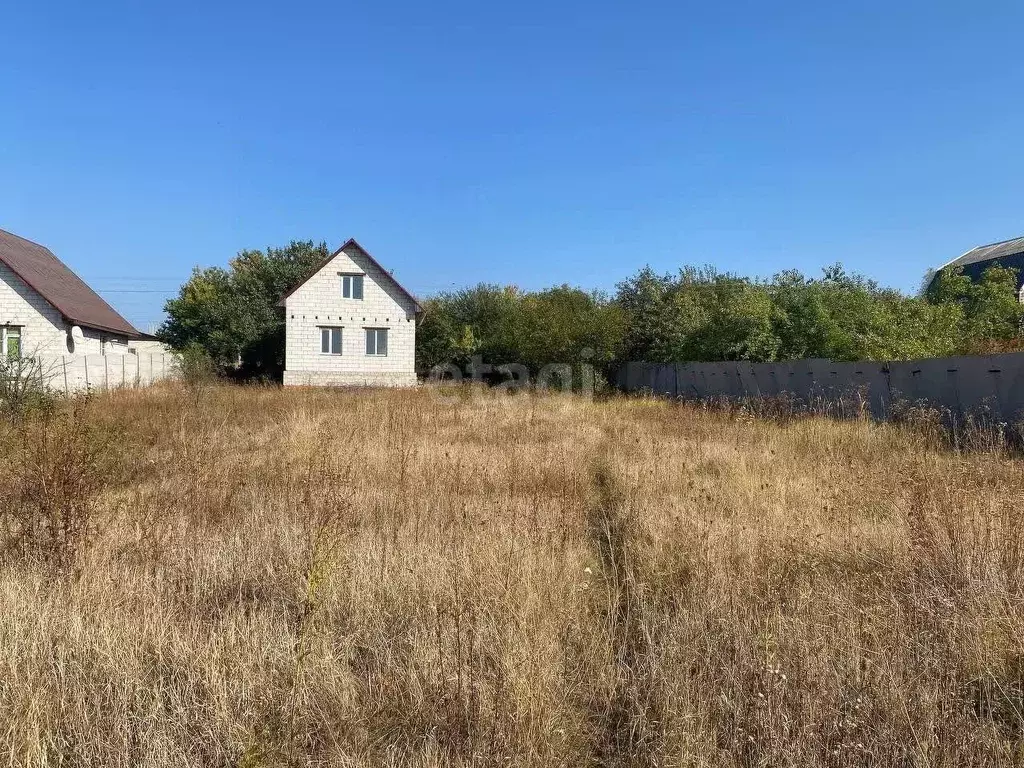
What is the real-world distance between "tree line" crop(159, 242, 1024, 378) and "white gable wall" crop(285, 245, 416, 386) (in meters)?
1.91

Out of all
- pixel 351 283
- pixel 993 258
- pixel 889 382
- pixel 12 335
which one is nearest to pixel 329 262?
pixel 351 283

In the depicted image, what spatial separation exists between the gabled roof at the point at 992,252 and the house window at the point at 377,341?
27.5 m

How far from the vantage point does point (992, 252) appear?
29359 mm

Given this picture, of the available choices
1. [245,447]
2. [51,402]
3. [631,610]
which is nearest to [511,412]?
[245,447]

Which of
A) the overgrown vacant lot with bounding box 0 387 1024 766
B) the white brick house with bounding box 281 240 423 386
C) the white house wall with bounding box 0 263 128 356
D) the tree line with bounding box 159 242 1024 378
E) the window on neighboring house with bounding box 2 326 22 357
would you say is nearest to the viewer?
the overgrown vacant lot with bounding box 0 387 1024 766

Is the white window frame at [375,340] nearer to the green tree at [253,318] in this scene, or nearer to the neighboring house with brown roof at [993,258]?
the green tree at [253,318]

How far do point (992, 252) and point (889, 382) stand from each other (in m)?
27.5

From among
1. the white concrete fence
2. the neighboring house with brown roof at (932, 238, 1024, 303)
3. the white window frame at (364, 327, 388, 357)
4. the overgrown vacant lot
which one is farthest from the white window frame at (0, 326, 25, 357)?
the neighboring house with brown roof at (932, 238, 1024, 303)

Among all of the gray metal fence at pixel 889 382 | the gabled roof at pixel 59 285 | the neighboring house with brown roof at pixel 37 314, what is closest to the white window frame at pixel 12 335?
the neighboring house with brown roof at pixel 37 314

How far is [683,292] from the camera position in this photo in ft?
70.7

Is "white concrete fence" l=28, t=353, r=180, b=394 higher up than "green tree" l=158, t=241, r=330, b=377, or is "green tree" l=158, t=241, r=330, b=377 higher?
"green tree" l=158, t=241, r=330, b=377

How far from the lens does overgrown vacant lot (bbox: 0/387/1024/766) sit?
1.98 m

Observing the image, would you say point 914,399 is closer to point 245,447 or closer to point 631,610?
point 631,610

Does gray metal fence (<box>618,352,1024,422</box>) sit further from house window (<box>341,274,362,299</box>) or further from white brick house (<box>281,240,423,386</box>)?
house window (<box>341,274,362,299</box>)
